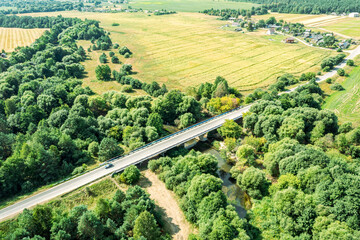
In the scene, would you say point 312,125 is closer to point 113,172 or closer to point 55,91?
point 113,172

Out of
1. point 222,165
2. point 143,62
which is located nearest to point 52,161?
point 222,165

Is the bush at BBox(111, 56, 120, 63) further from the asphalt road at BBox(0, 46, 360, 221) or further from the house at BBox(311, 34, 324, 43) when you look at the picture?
the house at BBox(311, 34, 324, 43)

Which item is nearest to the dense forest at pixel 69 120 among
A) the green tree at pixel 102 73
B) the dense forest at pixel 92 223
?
the green tree at pixel 102 73

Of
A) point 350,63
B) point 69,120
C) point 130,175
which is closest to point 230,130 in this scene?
point 130,175

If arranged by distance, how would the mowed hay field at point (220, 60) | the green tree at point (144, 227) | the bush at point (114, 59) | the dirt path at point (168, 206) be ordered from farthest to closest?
the bush at point (114, 59)
the mowed hay field at point (220, 60)
the dirt path at point (168, 206)
the green tree at point (144, 227)

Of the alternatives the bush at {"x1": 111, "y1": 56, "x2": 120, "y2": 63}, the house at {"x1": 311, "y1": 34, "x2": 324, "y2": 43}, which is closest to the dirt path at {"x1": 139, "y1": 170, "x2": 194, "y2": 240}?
the bush at {"x1": 111, "y1": 56, "x2": 120, "y2": 63}

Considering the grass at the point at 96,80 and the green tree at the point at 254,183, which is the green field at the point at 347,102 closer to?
the green tree at the point at 254,183
